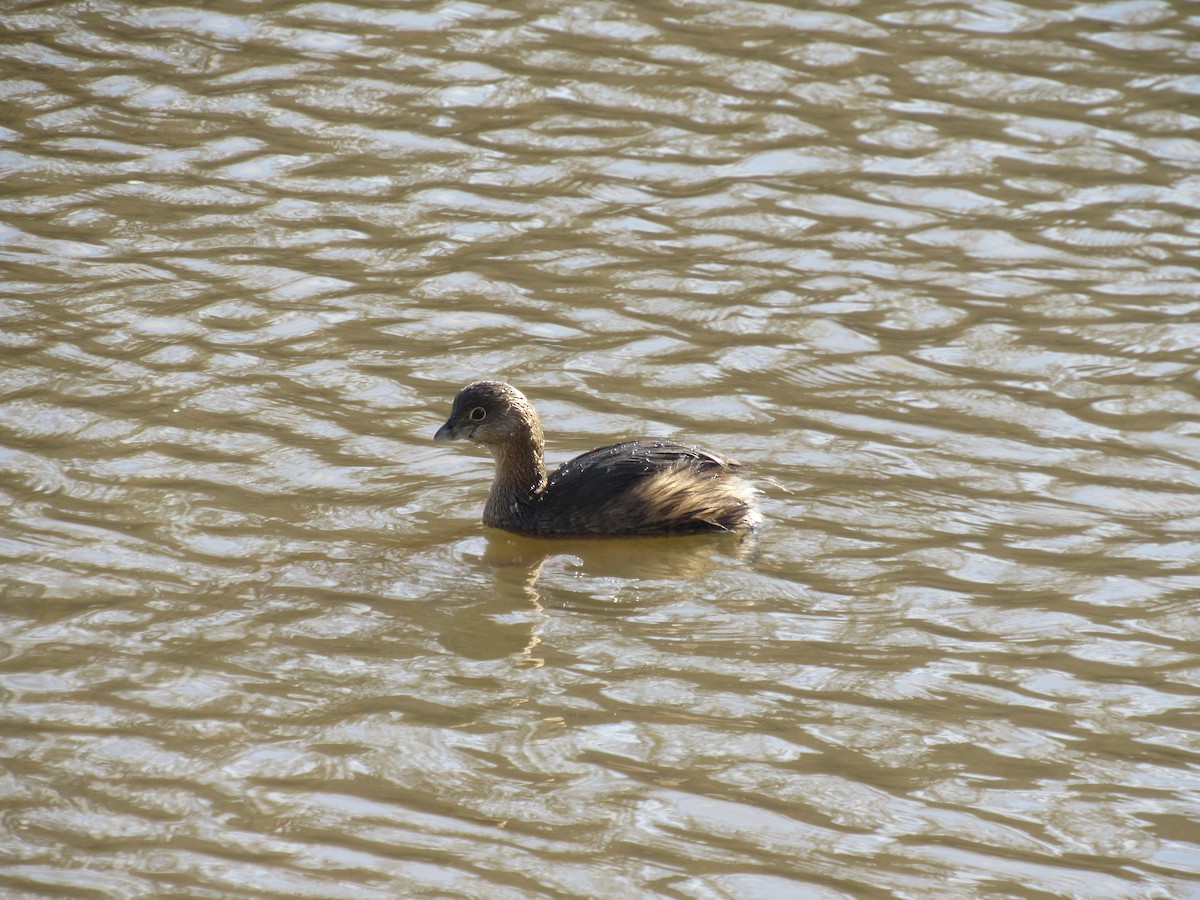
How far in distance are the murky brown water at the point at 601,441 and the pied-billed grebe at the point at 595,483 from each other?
18 centimetres

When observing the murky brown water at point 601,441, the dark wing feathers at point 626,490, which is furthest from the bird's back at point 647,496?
the murky brown water at point 601,441

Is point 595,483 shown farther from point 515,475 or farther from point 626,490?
point 515,475

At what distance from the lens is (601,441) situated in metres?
8.12

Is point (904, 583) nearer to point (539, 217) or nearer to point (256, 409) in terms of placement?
point (256, 409)

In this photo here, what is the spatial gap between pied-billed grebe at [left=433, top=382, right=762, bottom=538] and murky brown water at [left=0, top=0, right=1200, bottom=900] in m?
0.18

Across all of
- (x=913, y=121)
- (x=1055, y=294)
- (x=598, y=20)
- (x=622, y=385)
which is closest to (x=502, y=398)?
(x=622, y=385)

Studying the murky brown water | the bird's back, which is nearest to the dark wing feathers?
the bird's back

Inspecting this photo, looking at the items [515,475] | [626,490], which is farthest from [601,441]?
[626,490]

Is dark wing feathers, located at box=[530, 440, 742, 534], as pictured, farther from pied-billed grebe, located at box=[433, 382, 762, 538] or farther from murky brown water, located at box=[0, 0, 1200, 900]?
murky brown water, located at box=[0, 0, 1200, 900]

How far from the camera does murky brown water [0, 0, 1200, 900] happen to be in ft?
17.3

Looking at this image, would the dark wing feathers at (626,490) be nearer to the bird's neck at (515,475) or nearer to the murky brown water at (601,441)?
the bird's neck at (515,475)

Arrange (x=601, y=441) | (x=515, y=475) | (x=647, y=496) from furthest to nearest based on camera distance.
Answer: (x=601, y=441) → (x=515, y=475) → (x=647, y=496)

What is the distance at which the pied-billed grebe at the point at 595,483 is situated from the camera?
7375 millimetres

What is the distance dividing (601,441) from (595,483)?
0.71 m
